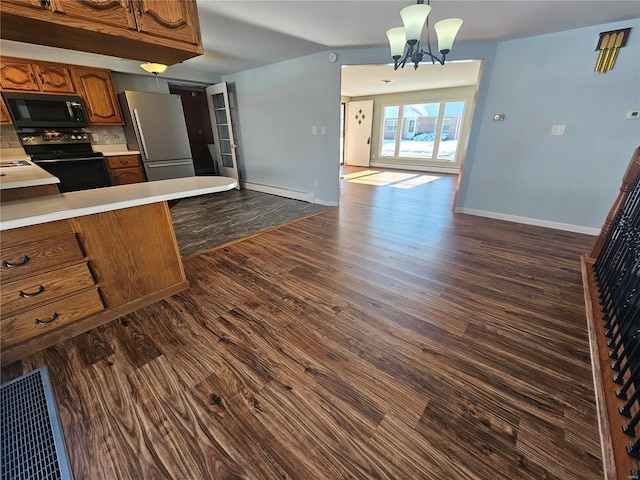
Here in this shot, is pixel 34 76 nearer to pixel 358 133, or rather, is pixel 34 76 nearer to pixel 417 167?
pixel 358 133

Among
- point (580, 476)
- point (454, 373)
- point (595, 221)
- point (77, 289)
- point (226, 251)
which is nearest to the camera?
point (580, 476)

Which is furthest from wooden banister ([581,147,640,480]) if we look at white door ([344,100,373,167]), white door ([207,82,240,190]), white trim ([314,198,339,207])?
white door ([344,100,373,167])

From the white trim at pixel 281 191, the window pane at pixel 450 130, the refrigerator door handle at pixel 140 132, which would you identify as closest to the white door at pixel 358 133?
the window pane at pixel 450 130

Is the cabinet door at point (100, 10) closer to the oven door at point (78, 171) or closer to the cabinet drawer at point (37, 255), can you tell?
the cabinet drawer at point (37, 255)

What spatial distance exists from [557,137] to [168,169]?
5747 millimetres

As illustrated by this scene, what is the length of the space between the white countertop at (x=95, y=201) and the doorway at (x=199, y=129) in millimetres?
5425

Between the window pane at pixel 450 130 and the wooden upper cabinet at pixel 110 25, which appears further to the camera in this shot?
the window pane at pixel 450 130

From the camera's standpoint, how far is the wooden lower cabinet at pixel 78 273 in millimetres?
1396

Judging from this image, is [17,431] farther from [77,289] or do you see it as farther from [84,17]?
[84,17]

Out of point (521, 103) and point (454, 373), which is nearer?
point (454, 373)

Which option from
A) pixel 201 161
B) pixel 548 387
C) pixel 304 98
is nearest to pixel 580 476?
pixel 548 387

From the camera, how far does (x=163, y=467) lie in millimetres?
1011

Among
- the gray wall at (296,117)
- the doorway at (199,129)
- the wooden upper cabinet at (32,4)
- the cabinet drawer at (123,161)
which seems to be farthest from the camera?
the doorway at (199,129)

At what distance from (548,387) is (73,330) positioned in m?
2.75
